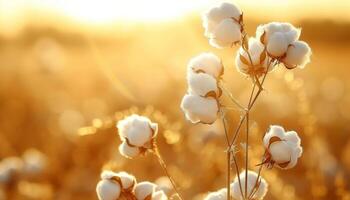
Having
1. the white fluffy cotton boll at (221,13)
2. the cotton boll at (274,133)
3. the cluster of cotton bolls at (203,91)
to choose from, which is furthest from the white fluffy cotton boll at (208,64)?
the cotton boll at (274,133)

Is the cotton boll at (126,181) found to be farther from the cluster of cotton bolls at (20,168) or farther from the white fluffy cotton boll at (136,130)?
the cluster of cotton bolls at (20,168)

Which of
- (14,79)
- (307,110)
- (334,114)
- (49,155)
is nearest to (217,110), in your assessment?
(307,110)

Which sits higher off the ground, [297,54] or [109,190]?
[297,54]

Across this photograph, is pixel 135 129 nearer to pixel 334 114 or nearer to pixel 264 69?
pixel 264 69

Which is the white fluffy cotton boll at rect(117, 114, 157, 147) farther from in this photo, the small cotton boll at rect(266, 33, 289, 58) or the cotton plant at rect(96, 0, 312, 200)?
the small cotton boll at rect(266, 33, 289, 58)

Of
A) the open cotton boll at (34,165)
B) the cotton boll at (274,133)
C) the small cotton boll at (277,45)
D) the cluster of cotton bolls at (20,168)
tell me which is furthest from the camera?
the open cotton boll at (34,165)

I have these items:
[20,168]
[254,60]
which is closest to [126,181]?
[254,60]

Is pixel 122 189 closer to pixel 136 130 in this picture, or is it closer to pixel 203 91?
pixel 136 130
